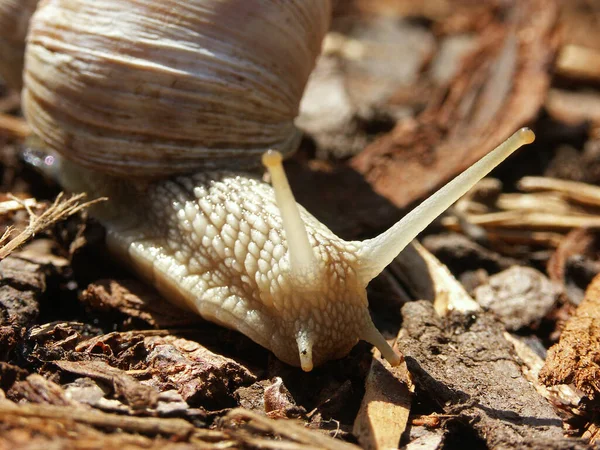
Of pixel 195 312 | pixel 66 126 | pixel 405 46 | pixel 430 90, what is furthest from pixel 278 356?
pixel 405 46

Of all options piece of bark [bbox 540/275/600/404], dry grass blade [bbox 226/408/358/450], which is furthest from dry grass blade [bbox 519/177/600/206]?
dry grass blade [bbox 226/408/358/450]

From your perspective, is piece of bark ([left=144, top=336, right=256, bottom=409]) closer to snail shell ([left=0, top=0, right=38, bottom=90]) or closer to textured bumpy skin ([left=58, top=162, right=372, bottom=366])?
textured bumpy skin ([left=58, top=162, right=372, bottom=366])

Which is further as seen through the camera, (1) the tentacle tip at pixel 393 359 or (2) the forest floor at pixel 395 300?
(1) the tentacle tip at pixel 393 359

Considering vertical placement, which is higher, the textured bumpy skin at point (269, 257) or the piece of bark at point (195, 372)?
the textured bumpy skin at point (269, 257)

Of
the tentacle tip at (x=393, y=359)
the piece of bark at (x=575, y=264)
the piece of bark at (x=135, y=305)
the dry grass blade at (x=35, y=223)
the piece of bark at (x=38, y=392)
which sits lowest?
the piece of bark at (x=135, y=305)

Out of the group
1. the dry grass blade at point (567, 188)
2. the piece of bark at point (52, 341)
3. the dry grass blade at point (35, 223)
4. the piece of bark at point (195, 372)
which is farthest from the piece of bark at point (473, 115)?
the piece of bark at point (52, 341)

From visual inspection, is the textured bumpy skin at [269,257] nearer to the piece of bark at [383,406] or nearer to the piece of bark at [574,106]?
the piece of bark at [383,406]

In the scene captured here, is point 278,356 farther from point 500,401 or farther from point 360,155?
point 360,155
